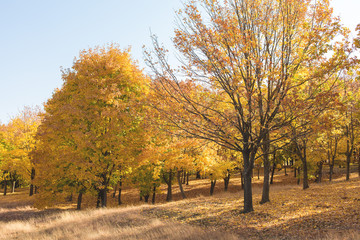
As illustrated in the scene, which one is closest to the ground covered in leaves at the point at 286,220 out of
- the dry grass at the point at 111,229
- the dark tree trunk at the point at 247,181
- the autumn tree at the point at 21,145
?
the dark tree trunk at the point at 247,181

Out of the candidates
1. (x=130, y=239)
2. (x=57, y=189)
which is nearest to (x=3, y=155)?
(x=57, y=189)

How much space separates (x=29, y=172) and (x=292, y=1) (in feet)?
124

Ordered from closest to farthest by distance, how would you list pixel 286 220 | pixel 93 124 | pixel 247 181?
pixel 286 220 < pixel 247 181 < pixel 93 124

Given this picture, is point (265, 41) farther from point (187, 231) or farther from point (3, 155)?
point (3, 155)

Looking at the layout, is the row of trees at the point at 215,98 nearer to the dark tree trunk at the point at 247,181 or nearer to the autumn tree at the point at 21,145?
the dark tree trunk at the point at 247,181

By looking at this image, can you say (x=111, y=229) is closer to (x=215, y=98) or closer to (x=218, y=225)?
(x=218, y=225)

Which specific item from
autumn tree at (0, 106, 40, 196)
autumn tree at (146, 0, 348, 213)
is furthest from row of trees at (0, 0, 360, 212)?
autumn tree at (0, 106, 40, 196)

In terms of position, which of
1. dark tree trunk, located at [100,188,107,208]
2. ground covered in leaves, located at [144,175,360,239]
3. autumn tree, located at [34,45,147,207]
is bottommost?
dark tree trunk, located at [100,188,107,208]

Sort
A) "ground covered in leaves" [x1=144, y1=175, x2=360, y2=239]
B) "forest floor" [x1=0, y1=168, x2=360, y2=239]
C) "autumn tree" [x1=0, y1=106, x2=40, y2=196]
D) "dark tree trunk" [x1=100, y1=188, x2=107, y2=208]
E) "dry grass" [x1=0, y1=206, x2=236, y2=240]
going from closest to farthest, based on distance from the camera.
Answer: "ground covered in leaves" [x1=144, y1=175, x2=360, y2=239] → "forest floor" [x1=0, y1=168, x2=360, y2=239] → "dry grass" [x1=0, y1=206, x2=236, y2=240] → "dark tree trunk" [x1=100, y1=188, x2=107, y2=208] → "autumn tree" [x1=0, y1=106, x2=40, y2=196]

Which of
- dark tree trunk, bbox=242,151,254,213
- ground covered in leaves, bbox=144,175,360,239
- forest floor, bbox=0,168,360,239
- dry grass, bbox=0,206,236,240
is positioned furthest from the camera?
dark tree trunk, bbox=242,151,254,213

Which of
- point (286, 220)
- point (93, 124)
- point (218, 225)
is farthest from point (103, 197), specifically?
point (286, 220)

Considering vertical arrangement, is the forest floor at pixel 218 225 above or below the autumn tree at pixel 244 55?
below

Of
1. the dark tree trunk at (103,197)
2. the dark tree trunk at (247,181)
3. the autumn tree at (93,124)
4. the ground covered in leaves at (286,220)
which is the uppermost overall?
the autumn tree at (93,124)

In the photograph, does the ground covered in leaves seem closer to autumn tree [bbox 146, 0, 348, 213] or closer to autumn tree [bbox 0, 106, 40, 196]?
autumn tree [bbox 146, 0, 348, 213]
